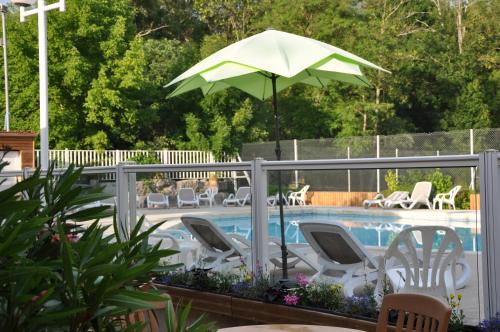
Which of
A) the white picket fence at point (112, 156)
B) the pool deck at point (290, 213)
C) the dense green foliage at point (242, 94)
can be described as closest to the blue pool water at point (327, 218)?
the pool deck at point (290, 213)

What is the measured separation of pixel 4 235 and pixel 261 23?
92.3ft

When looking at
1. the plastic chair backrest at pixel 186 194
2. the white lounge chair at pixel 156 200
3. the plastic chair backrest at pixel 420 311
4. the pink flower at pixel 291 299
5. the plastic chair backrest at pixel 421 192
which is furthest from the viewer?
the plastic chair backrest at pixel 421 192

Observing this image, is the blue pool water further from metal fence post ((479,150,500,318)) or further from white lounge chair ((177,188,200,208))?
white lounge chair ((177,188,200,208))

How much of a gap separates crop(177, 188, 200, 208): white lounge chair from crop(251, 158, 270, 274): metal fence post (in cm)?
148

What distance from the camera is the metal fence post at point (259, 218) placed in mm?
5297

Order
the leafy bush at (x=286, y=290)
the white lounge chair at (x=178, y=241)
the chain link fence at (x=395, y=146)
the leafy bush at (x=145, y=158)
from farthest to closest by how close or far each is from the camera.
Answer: the leafy bush at (x=145, y=158)
the chain link fence at (x=395, y=146)
the white lounge chair at (x=178, y=241)
the leafy bush at (x=286, y=290)

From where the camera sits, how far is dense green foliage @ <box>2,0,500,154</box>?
2411 centimetres

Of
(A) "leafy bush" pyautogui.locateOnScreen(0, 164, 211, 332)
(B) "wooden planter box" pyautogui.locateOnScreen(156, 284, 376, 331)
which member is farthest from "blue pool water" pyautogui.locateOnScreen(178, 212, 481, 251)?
(A) "leafy bush" pyautogui.locateOnScreen(0, 164, 211, 332)

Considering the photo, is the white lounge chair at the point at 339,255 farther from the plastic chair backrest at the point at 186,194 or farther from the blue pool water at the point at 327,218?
the plastic chair backrest at the point at 186,194

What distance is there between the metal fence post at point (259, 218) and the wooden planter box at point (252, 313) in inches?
13.6

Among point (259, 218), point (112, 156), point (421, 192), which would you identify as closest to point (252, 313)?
point (259, 218)

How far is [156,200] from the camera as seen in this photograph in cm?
690

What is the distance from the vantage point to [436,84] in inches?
1110

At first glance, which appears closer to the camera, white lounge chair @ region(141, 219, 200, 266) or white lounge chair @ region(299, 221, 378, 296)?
white lounge chair @ region(299, 221, 378, 296)
